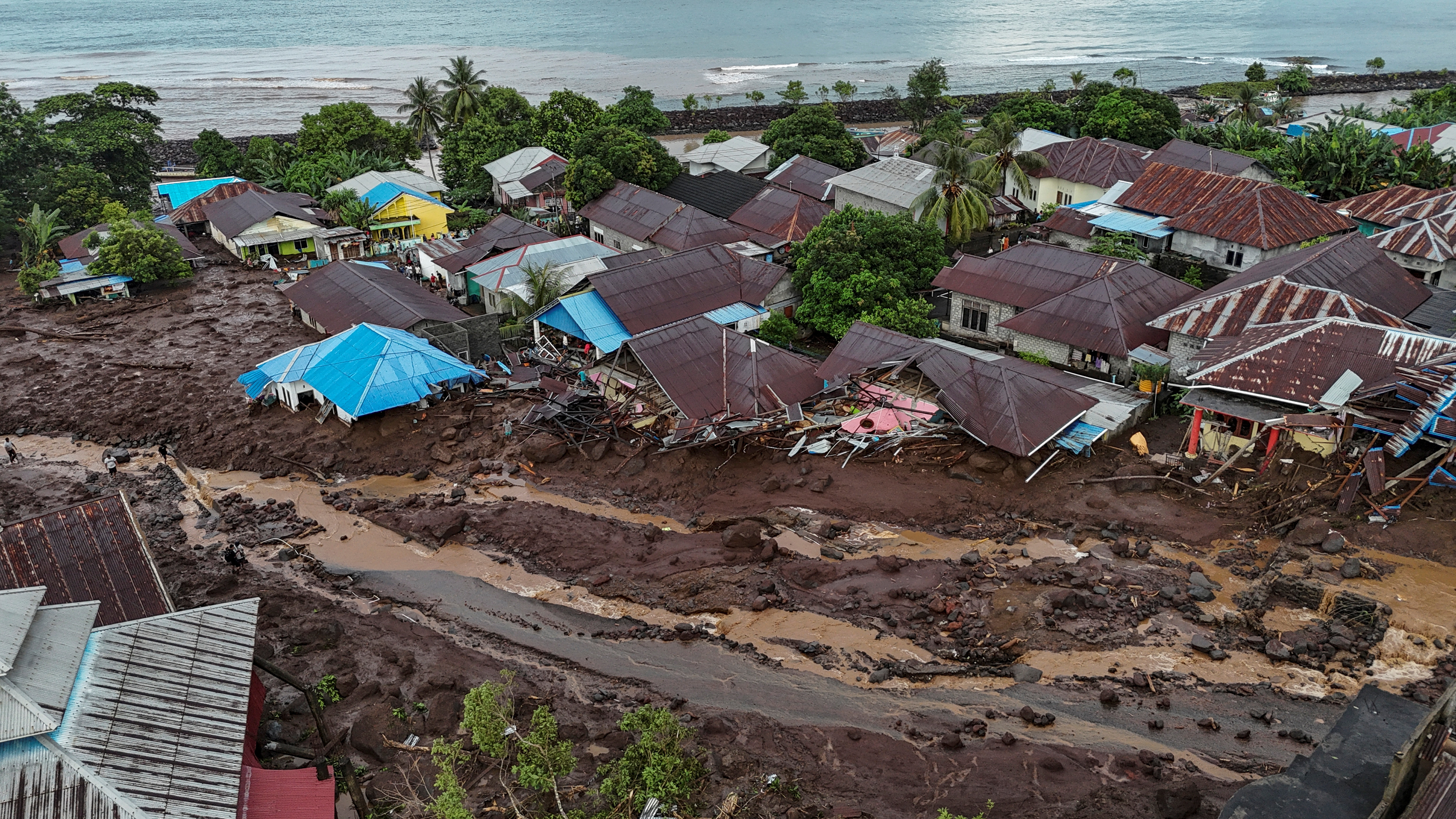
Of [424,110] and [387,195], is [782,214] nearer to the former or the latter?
[387,195]

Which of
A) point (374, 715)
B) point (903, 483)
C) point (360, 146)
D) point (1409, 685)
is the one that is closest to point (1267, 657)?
point (1409, 685)

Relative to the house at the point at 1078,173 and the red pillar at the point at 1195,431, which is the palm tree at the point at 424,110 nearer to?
the house at the point at 1078,173

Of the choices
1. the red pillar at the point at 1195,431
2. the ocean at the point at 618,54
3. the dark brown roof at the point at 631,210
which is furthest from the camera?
the ocean at the point at 618,54

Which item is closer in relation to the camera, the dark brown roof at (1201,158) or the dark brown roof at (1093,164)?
the dark brown roof at (1201,158)

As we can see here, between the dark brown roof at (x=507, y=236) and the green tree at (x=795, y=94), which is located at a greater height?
the green tree at (x=795, y=94)

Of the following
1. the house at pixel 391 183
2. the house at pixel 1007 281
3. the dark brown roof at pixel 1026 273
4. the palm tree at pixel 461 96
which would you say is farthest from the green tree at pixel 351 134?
the dark brown roof at pixel 1026 273

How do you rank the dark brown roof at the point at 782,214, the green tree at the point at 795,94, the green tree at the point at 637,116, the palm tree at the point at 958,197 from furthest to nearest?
1. the green tree at the point at 795,94
2. the green tree at the point at 637,116
3. the dark brown roof at the point at 782,214
4. the palm tree at the point at 958,197

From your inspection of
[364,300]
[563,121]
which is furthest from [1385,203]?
[364,300]

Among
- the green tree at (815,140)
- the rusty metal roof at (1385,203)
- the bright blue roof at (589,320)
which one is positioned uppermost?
the green tree at (815,140)
